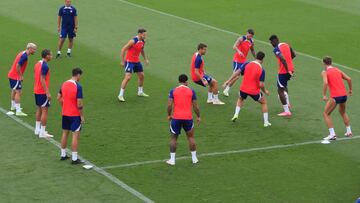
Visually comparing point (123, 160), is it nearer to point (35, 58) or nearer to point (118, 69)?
point (118, 69)

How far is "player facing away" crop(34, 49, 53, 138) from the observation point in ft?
67.1

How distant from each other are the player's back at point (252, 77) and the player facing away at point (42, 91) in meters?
5.46

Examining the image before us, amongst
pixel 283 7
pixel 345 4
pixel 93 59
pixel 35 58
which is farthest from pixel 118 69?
pixel 345 4

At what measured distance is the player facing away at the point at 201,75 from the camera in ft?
76.1

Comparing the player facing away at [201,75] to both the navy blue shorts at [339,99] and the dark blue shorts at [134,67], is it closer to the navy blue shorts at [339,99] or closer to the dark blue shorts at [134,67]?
the dark blue shorts at [134,67]

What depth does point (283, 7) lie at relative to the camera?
126 feet

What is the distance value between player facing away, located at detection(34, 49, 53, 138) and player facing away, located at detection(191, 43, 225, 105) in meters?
4.65

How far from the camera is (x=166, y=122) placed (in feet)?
73.9

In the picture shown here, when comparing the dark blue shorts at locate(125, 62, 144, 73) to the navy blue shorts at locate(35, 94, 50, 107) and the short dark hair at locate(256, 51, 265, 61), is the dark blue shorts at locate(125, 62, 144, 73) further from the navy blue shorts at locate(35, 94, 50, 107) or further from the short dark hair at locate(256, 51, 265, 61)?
the navy blue shorts at locate(35, 94, 50, 107)

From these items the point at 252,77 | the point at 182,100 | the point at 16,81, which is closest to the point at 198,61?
the point at 252,77

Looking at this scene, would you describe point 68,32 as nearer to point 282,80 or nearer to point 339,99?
point 282,80

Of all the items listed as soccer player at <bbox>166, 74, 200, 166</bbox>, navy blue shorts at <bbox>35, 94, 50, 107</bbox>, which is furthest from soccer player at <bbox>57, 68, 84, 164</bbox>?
soccer player at <bbox>166, 74, 200, 166</bbox>

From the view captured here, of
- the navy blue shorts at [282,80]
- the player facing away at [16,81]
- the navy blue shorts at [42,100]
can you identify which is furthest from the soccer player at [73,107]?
the navy blue shorts at [282,80]

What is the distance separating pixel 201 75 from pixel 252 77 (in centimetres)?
204
